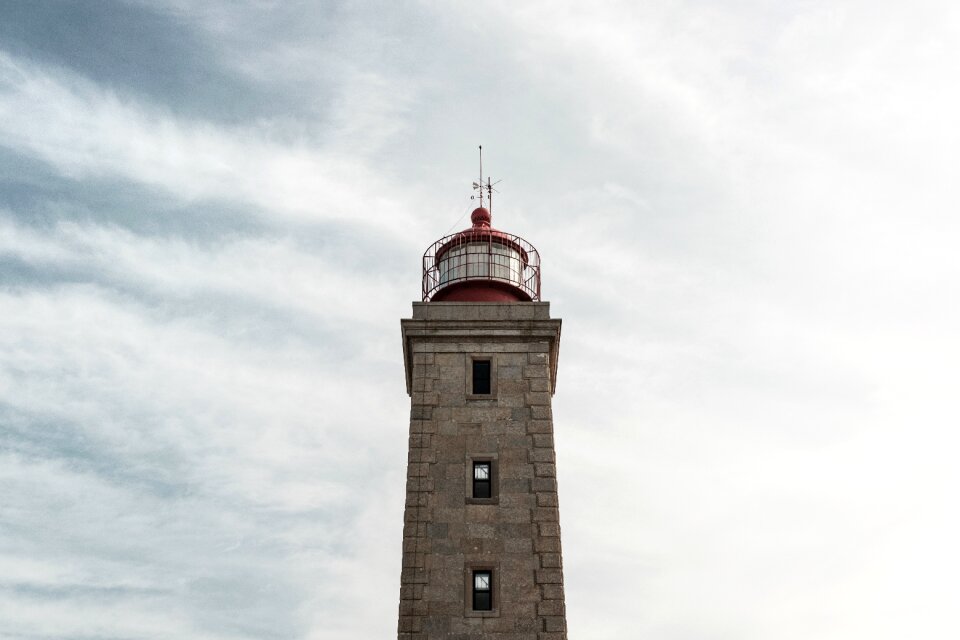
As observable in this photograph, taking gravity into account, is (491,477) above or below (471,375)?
below

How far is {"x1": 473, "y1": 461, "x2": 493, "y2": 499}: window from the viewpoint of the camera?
2430cm

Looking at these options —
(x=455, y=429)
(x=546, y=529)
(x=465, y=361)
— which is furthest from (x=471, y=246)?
(x=546, y=529)

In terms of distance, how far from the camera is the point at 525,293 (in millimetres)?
27625

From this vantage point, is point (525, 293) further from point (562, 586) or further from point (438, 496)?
point (562, 586)

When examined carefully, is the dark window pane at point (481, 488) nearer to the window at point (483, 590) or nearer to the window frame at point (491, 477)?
the window frame at point (491, 477)

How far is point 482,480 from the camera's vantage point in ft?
80.2

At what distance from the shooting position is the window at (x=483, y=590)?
75.4 feet

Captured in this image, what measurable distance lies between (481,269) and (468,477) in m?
5.75

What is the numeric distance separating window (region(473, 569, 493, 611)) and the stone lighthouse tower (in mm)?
23

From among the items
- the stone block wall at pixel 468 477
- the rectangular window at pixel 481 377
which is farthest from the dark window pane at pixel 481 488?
the rectangular window at pixel 481 377

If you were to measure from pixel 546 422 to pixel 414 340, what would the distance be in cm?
379

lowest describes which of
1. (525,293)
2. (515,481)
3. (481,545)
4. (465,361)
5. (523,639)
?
(523,639)

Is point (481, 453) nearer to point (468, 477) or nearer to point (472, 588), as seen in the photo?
point (468, 477)

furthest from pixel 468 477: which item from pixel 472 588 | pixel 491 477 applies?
pixel 472 588
